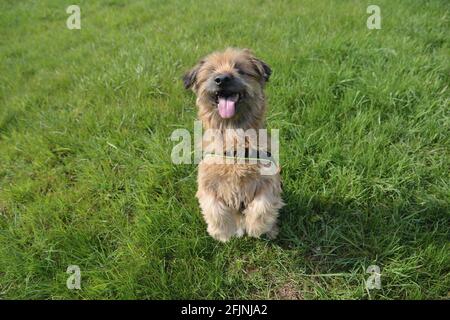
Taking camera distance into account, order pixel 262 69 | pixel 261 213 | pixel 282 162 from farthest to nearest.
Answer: pixel 282 162 < pixel 262 69 < pixel 261 213

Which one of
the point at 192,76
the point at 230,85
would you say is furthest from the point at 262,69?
the point at 192,76

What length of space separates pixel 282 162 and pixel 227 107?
1.13 meters

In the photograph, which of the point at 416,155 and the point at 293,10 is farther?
the point at 293,10

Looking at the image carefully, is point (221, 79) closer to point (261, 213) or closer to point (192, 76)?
point (192, 76)

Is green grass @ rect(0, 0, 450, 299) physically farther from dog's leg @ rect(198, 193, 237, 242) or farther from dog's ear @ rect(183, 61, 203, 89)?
dog's ear @ rect(183, 61, 203, 89)

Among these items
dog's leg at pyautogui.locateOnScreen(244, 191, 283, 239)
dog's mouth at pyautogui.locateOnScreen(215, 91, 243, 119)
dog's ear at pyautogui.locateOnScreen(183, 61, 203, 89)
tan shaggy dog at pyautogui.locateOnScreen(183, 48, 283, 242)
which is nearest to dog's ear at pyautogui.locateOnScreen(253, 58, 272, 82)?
tan shaggy dog at pyautogui.locateOnScreen(183, 48, 283, 242)

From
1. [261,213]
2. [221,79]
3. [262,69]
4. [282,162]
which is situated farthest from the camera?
[282,162]

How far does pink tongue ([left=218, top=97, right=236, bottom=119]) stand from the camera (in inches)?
97.3

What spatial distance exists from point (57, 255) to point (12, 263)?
334mm

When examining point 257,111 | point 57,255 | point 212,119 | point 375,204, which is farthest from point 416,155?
point 57,255

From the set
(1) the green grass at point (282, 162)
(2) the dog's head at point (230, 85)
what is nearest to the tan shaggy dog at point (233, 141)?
(2) the dog's head at point (230, 85)

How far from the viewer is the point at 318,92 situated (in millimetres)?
3953

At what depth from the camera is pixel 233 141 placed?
2.57 metres
